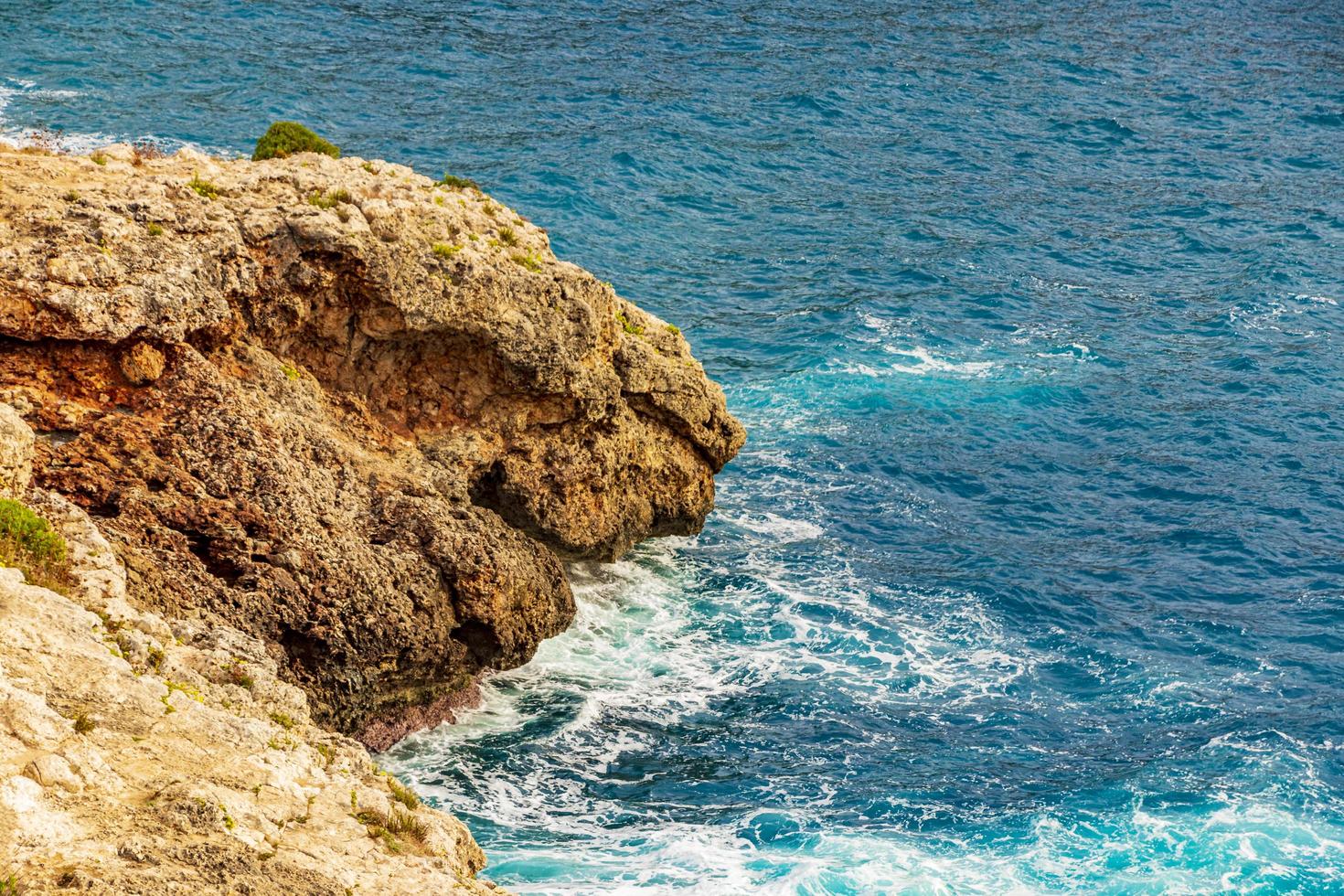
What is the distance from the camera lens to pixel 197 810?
15562 mm

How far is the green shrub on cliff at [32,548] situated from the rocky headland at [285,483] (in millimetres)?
463

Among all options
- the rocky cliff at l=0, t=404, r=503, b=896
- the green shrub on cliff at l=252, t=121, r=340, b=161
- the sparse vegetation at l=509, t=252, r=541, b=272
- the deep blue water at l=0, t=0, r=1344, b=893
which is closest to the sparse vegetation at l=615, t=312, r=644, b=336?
the sparse vegetation at l=509, t=252, r=541, b=272

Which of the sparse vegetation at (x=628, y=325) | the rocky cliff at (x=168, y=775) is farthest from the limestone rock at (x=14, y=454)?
the sparse vegetation at (x=628, y=325)

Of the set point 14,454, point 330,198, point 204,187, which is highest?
point 204,187

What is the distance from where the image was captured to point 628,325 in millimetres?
33062

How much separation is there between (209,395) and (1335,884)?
2114 cm

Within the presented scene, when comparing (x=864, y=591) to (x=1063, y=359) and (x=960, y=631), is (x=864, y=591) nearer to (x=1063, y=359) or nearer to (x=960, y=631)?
(x=960, y=631)

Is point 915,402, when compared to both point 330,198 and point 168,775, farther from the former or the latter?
point 168,775

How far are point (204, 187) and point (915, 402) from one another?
2320 cm

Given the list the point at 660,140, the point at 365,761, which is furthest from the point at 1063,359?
the point at 365,761

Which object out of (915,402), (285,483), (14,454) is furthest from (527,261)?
(915,402)

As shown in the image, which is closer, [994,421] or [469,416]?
[469,416]

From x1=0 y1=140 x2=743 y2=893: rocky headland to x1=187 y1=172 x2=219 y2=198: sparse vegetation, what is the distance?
0.78 ft

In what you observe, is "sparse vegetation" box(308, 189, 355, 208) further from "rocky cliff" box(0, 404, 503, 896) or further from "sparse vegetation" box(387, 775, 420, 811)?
"sparse vegetation" box(387, 775, 420, 811)
